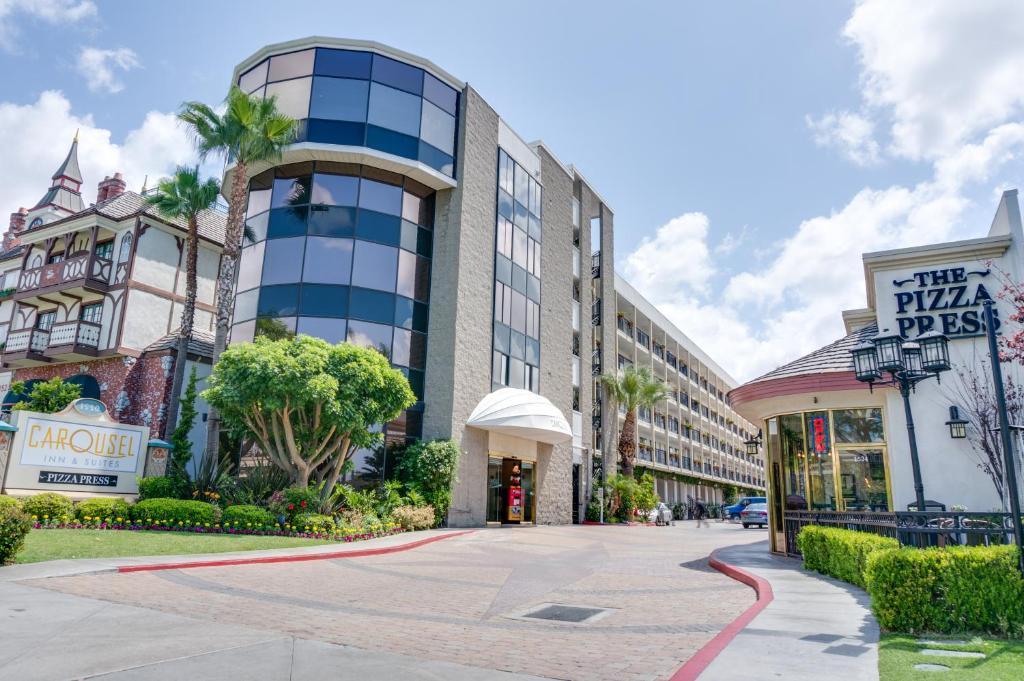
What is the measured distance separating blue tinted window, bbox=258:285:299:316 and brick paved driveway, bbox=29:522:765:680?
11596 mm

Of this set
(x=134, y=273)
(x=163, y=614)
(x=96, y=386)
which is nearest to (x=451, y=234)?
(x=134, y=273)

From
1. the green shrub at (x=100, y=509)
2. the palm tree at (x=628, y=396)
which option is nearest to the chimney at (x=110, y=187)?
the green shrub at (x=100, y=509)

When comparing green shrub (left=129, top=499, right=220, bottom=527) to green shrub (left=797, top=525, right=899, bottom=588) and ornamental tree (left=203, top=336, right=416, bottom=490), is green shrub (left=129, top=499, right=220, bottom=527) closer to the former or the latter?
ornamental tree (left=203, top=336, right=416, bottom=490)

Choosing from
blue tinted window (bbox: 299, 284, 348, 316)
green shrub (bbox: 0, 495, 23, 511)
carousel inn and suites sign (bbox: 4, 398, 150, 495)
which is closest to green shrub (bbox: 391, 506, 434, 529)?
blue tinted window (bbox: 299, 284, 348, 316)

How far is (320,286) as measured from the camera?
2386cm

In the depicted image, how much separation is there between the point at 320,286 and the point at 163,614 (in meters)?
17.4

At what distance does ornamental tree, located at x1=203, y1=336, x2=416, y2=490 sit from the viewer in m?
Result: 18.0

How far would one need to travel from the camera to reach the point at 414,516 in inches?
→ 858

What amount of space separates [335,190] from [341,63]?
496 cm

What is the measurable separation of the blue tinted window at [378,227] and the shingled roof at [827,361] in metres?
14.9

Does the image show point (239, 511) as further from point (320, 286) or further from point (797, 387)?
point (797, 387)

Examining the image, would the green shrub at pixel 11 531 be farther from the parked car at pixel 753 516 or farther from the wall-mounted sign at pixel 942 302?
the parked car at pixel 753 516

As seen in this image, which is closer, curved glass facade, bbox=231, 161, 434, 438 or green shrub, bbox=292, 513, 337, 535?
green shrub, bbox=292, 513, 337, 535

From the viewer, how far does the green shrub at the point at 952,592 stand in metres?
6.77
